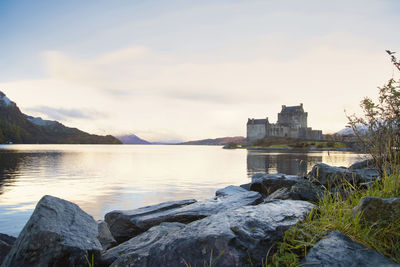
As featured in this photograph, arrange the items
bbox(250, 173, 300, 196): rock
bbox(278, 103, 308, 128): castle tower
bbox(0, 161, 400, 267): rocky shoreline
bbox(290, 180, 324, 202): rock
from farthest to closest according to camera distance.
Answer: bbox(278, 103, 308, 128): castle tower → bbox(250, 173, 300, 196): rock → bbox(290, 180, 324, 202): rock → bbox(0, 161, 400, 267): rocky shoreline

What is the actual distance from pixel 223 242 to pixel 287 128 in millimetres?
144401

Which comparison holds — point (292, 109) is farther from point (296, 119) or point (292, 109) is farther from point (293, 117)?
point (296, 119)

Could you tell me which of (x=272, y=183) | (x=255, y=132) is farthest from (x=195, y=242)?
(x=255, y=132)

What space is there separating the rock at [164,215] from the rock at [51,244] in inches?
94.6

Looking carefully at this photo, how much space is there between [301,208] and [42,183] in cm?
2061

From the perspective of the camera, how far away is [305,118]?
145000mm

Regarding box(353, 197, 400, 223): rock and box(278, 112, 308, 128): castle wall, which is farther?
box(278, 112, 308, 128): castle wall

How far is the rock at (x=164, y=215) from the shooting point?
24.4 ft

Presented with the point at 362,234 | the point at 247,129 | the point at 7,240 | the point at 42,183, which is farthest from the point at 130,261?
the point at 247,129

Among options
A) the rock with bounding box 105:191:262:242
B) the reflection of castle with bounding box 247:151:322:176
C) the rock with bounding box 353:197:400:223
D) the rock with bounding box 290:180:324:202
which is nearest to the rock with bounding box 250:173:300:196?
the reflection of castle with bounding box 247:151:322:176

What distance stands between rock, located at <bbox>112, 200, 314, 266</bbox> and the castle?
13876cm

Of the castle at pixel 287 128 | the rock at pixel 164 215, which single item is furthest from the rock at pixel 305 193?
the castle at pixel 287 128

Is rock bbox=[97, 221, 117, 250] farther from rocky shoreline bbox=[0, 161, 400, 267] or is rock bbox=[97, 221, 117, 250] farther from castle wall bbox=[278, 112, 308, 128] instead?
castle wall bbox=[278, 112, 308, 128]

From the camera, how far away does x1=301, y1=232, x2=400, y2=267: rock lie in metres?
3.54
